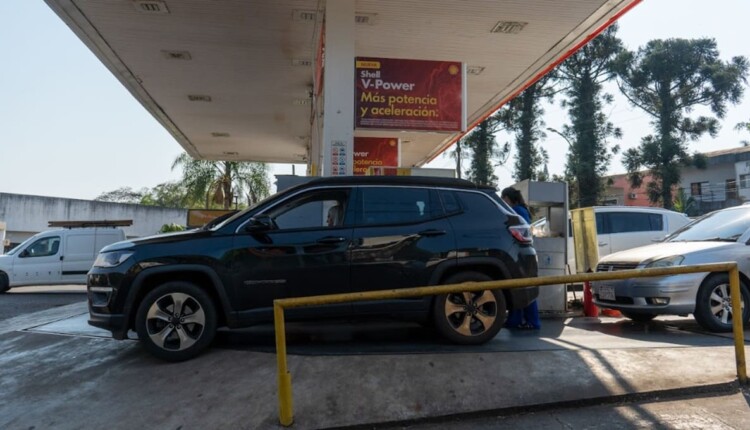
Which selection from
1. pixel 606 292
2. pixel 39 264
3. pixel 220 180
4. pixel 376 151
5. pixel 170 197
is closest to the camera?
pixel 606 292

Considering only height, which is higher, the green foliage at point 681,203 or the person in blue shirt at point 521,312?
the green foliage at point 681,203

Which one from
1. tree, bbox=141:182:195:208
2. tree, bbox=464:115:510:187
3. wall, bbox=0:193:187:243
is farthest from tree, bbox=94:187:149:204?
tree, bbox=464:115:510:187

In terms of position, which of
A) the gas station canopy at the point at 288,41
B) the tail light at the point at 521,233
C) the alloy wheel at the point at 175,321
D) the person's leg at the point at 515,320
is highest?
the gas station canopy at the point at 288,41

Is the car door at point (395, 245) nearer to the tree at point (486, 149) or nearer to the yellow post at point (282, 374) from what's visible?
the yellow post at point (282, 374)

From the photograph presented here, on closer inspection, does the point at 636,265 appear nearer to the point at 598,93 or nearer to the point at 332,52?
the point at 332,52

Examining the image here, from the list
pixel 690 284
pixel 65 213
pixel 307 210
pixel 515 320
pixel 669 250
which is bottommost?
pixel 515 320

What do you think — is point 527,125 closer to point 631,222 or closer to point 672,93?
point 672,93

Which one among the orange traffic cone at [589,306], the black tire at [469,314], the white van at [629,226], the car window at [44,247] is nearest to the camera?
the black tire at [469,314]

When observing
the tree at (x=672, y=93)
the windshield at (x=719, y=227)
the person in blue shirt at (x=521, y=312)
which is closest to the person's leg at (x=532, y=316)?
the person in blue shirt at (x=521, y=312)

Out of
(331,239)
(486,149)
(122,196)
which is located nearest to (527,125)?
(486,149)

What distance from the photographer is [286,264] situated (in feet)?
16.8

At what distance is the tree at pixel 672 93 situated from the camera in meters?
33.2

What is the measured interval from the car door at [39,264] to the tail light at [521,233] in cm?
1373

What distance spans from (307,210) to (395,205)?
987mm
